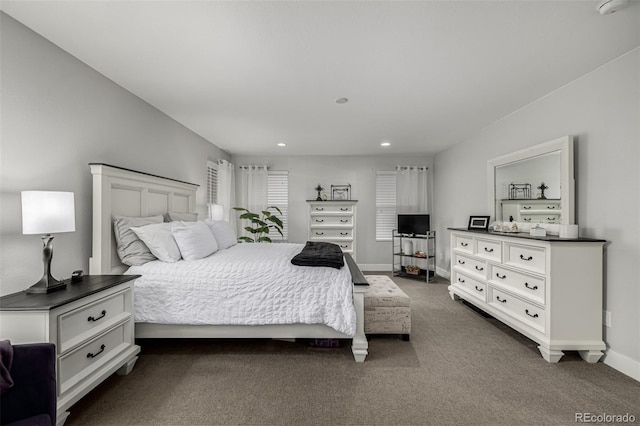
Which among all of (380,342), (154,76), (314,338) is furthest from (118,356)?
(154,76)

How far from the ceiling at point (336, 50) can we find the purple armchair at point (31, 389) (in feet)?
6.38

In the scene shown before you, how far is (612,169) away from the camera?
2.25m

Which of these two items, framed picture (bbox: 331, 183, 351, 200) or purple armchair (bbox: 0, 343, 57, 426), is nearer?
purple armchair (bbox: 0, 343, 57, 426)

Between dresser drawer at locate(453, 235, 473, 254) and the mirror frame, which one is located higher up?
the mirror frame

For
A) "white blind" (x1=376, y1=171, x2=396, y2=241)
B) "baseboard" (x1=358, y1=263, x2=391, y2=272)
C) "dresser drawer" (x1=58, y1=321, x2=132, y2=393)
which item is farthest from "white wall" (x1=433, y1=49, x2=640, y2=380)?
"dresser drawer" (x1=58, y1=321, x2=132, y2=393)

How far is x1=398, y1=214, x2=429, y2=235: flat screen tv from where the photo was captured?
543 cm

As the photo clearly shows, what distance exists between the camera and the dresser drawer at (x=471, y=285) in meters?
3.23

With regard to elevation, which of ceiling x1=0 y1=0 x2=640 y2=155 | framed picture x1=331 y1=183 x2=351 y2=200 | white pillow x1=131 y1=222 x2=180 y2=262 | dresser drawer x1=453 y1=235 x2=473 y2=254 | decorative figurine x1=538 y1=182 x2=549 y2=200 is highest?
ceiling x1=0 y1=0 x2=640 y2=155

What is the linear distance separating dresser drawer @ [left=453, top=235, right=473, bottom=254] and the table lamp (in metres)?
4.11

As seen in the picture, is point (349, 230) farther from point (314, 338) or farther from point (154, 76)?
point (154, 76)


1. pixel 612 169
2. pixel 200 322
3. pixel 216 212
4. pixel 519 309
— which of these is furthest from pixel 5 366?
pixel 612 169

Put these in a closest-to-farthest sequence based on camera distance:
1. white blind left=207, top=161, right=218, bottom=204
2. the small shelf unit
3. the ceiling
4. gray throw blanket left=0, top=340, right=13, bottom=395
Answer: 1. gray throw blanket left=0, top=340, right=13, bottom=395
2. the ceiling
3. white blind left=207, top=161, right=218, bottom=204
4. the small shelf unit

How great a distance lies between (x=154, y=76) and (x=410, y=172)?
4.81 metres

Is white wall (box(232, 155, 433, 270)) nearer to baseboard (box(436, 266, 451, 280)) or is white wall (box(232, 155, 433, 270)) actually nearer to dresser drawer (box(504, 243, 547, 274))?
baseboard (box(436, 266, 451, 280))
